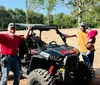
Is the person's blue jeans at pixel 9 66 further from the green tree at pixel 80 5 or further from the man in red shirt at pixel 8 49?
the green tree at pixel 80 5

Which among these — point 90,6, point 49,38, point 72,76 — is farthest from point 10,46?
point 90,6

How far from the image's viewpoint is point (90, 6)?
34938 mm

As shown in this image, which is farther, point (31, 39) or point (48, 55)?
point (31, 39)

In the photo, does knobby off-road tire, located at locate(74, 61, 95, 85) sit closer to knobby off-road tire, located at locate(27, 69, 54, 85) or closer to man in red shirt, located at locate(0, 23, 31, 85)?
knobby off-road tire, located at locate(27, 69, 54, 85)

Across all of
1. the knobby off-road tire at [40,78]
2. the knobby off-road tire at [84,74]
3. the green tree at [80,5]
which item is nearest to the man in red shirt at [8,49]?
the knobby off-road tire at [40,78]

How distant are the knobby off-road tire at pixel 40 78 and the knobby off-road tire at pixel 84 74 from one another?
4.80 ft

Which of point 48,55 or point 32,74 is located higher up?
point 48,55

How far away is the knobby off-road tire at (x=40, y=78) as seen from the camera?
7.11 metres

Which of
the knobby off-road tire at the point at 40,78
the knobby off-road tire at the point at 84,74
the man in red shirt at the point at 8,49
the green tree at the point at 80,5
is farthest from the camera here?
the green tree at the point at 80,5

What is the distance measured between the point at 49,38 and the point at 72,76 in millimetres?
16168

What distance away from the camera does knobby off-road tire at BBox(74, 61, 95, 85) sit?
8.35 m

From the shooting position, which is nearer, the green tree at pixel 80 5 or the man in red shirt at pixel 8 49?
the man in red shirt at pixel 8 49

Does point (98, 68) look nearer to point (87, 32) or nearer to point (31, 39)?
point (87, 32)

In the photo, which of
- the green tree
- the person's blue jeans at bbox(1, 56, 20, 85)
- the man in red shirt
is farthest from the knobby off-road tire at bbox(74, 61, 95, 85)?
the green tree
